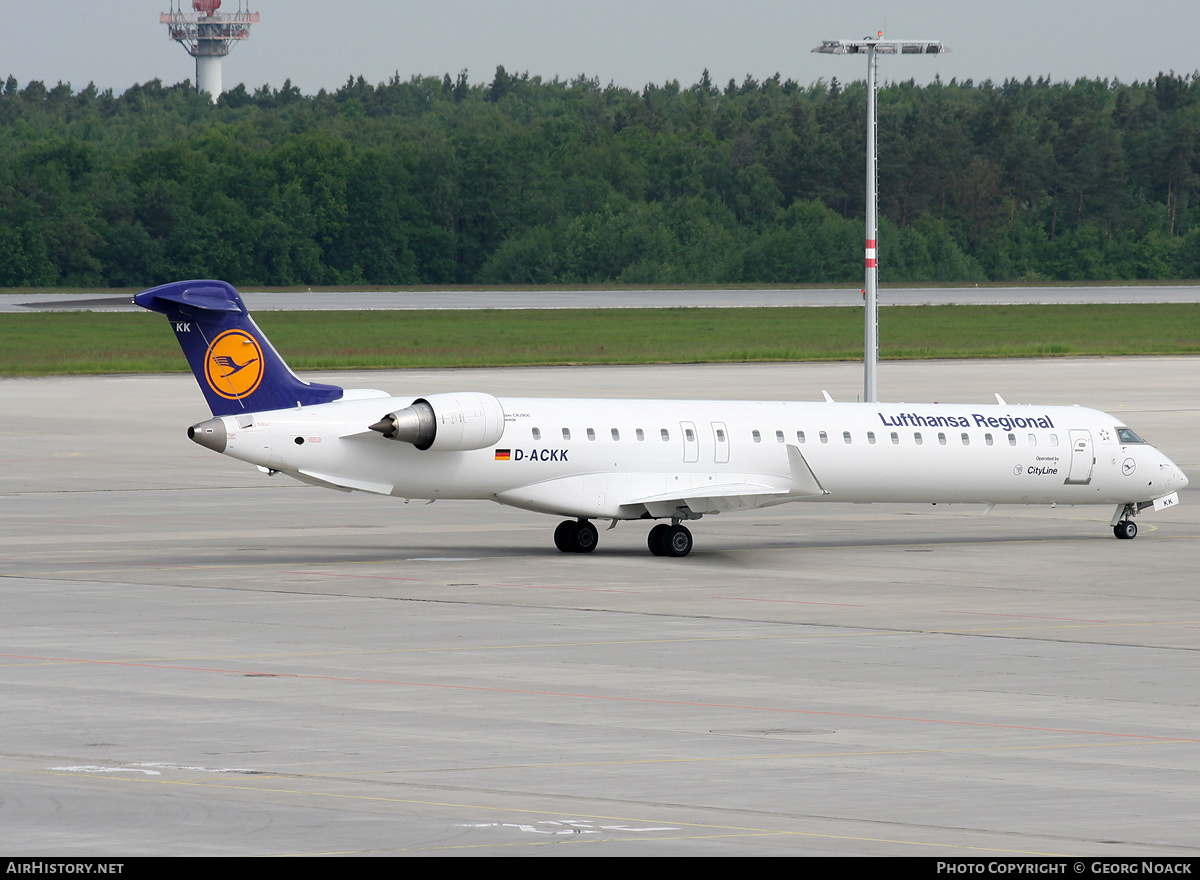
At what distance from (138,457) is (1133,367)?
47.1 meters

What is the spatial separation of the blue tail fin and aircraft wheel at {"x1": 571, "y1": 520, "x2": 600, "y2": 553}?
5195 millimetres

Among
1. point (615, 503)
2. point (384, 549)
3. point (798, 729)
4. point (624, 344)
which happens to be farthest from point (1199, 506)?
point (624, 344)

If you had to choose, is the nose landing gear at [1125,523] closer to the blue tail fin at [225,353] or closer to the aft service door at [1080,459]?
the aft service door at [1080,459]

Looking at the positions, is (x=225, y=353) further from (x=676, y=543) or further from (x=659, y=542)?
(x=676, y=543)

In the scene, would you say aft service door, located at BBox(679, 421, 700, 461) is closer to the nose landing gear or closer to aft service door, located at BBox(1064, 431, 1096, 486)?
aft service door, located at BBox(1064, 431, 1096, 486)

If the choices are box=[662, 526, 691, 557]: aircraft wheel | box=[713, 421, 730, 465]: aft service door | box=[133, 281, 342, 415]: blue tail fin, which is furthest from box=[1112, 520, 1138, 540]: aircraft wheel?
box=[133, 281, 342, 415]: blue tail fin

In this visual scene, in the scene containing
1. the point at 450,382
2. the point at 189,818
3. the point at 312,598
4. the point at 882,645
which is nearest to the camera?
the point at 189,818

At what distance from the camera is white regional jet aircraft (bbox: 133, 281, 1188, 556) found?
30562 mm

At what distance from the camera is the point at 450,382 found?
2800 inches

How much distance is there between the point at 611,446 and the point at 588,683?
1243 cm
